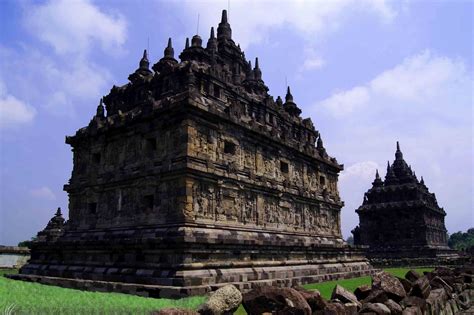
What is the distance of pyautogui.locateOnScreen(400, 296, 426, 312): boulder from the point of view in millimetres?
9250

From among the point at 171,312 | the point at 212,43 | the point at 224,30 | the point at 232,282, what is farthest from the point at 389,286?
the point at 224,30

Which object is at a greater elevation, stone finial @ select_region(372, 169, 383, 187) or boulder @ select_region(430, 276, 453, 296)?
stone finial @ select_region(372, 169, 383, 187)

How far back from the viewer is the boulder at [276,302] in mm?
7676

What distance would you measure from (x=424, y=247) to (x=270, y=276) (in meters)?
35.8

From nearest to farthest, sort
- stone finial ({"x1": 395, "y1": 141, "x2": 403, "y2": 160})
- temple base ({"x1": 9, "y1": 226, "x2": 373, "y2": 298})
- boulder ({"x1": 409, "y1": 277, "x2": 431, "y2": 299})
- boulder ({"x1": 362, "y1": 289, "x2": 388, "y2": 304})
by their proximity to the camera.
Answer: boulder ({"x1": 362, "y1": 289, "x2": 388, "y2": 304}) < boulder ({"x1": 409, "y1": 277, "x2": 431, "y2": 299}) < temple base ({"x1": 9, "y1": 226, "x2": 373, "y2": 298}) < stone finial ({"x1": 395, "y1": 141, "x2": 403, "y2": 160})

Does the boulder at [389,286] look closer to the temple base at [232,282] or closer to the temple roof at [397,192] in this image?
the temple base at [232,282]

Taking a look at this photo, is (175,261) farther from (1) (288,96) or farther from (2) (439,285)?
(1) (288,96)

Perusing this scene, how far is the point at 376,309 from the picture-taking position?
8.23m

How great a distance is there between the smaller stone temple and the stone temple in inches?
912

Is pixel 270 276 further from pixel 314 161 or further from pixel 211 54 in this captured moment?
pixel 211 54

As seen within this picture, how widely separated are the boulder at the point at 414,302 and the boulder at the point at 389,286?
0.30 metres

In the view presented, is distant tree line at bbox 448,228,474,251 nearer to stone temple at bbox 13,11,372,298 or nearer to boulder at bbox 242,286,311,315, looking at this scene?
stone temple at bbox 13,11,372,298

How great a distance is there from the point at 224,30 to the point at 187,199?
18.9 meters

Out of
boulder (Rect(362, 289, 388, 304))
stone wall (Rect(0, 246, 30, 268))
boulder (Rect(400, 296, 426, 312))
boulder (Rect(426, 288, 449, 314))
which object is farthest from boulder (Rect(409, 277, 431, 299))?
stone wall (Rect(0, 246, 30, 268))
